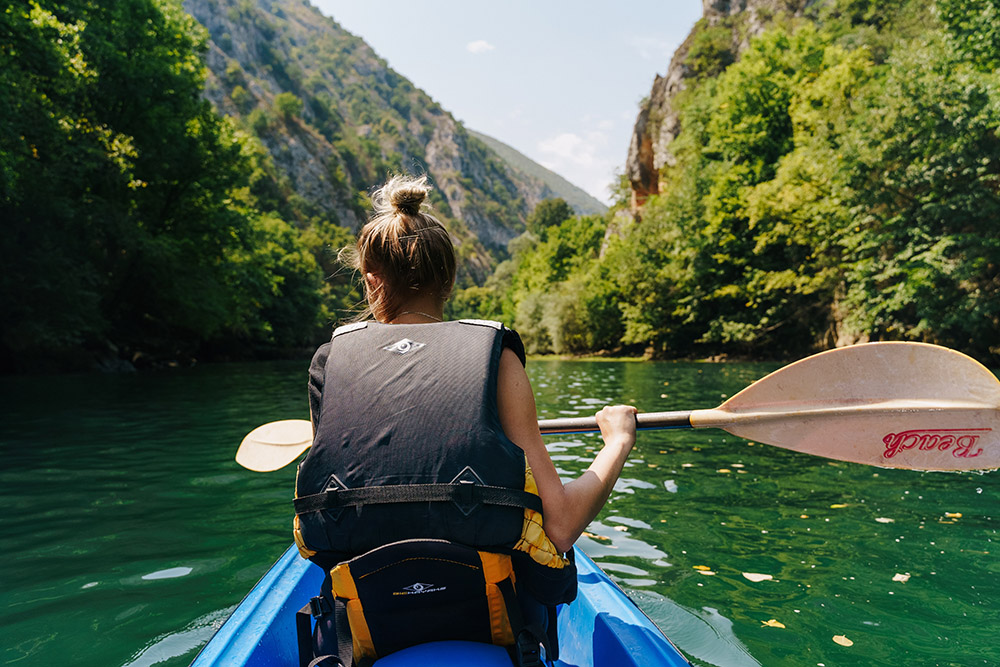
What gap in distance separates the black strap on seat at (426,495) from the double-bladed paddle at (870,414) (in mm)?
1226

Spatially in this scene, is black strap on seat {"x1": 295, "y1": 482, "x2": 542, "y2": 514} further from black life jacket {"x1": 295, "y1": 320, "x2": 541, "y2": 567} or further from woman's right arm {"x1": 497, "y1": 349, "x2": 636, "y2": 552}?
woman's right arm {"x1": 497, "y1": 349, "x2": 636, "y2": 552}

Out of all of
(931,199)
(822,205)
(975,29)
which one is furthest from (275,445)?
(822,205)

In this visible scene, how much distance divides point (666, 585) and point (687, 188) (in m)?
30.1

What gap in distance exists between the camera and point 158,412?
9477 millimetres

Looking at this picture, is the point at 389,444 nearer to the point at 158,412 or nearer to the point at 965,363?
the point at 965,363

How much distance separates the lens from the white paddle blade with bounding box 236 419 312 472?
2.53 meters

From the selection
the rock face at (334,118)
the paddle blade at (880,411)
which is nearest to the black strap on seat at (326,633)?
the paddle blade at (880,411)

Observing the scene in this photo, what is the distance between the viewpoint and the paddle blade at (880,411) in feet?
8.15

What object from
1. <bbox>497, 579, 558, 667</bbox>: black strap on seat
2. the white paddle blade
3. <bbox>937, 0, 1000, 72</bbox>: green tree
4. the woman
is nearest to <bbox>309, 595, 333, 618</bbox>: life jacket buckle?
the woman

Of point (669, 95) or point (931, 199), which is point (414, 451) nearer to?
point (931, 199)

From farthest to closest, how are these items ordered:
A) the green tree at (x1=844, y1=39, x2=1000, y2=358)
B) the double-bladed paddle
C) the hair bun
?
the green tree at (x1=844, y1=39, x2=1000, y2=358) < the double-bladed paddle < the hair bun

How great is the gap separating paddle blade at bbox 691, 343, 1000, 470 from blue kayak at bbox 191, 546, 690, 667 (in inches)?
30.6

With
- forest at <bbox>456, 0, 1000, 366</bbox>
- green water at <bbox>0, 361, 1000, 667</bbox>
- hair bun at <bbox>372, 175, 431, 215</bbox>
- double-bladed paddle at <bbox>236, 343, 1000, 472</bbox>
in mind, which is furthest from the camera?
forest at <bbox>456, 0, 1000, 366</bbox>

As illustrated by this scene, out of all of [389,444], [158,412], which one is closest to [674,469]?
[389,444]
